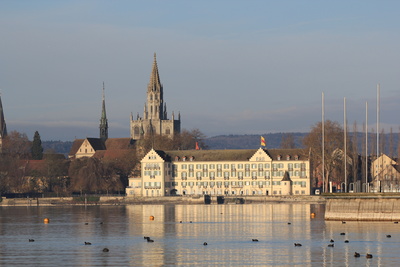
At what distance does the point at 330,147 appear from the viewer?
590ft

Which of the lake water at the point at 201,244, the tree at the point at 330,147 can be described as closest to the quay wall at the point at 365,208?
the lake water at the point at 201,244

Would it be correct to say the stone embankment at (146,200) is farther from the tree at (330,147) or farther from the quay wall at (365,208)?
the quay wall at (365,208)

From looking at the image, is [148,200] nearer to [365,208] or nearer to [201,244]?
[365,208]

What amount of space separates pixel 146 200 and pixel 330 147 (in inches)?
1525

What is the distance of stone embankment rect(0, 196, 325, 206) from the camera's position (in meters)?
179

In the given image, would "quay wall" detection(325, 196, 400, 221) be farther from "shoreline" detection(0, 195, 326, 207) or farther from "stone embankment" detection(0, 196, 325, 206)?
"stone embankment" detection(0, 196, 325, 206)

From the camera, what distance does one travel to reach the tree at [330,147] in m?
178

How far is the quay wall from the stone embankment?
269ft

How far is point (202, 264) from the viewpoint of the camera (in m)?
59.3

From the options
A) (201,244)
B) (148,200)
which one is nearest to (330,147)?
(148,200)

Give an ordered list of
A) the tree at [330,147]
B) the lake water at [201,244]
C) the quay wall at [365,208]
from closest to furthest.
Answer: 1. the lake water at [201,244]
2. the quay wall at [365,208]
3. the tree at [330,147]

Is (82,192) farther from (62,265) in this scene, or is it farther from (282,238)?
(62,265)

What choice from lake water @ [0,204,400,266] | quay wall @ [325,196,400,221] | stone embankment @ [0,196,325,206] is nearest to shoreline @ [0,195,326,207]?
stone embankment @ [0,196,325,206]

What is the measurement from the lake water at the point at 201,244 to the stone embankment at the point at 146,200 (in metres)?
72.5
